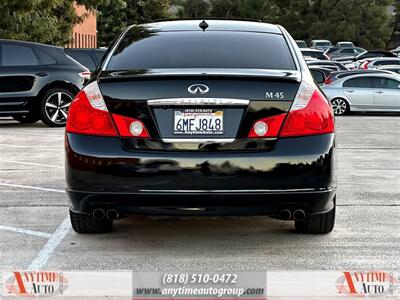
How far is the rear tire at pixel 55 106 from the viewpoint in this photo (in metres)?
14.5

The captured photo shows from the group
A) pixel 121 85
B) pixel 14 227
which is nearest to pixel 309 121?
pixel 121 85

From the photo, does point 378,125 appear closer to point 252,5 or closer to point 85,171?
point 85,171

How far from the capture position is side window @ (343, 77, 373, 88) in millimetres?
22312

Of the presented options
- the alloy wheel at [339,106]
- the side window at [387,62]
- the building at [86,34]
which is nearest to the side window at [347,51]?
the building at [86,34]

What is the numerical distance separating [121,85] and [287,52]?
1.40 meters

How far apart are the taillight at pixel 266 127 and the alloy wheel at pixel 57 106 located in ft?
32.5

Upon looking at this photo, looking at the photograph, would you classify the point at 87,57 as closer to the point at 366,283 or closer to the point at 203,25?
the point at 203,25

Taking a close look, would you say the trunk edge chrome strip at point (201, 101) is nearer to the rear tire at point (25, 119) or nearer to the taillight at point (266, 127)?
the taillight at point (266, 127)

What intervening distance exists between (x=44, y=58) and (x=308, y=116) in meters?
10.2

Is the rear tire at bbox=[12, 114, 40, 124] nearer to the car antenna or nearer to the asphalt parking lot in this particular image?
the asphalt parking lot

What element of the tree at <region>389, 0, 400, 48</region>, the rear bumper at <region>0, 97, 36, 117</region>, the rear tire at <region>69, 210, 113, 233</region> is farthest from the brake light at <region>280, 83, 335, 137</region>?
the tree at <region>389, 0, 400, 48</region>

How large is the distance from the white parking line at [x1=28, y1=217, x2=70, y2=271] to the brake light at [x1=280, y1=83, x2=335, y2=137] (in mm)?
1803

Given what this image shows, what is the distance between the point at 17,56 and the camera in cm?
1445

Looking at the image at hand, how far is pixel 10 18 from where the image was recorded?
22906mm
